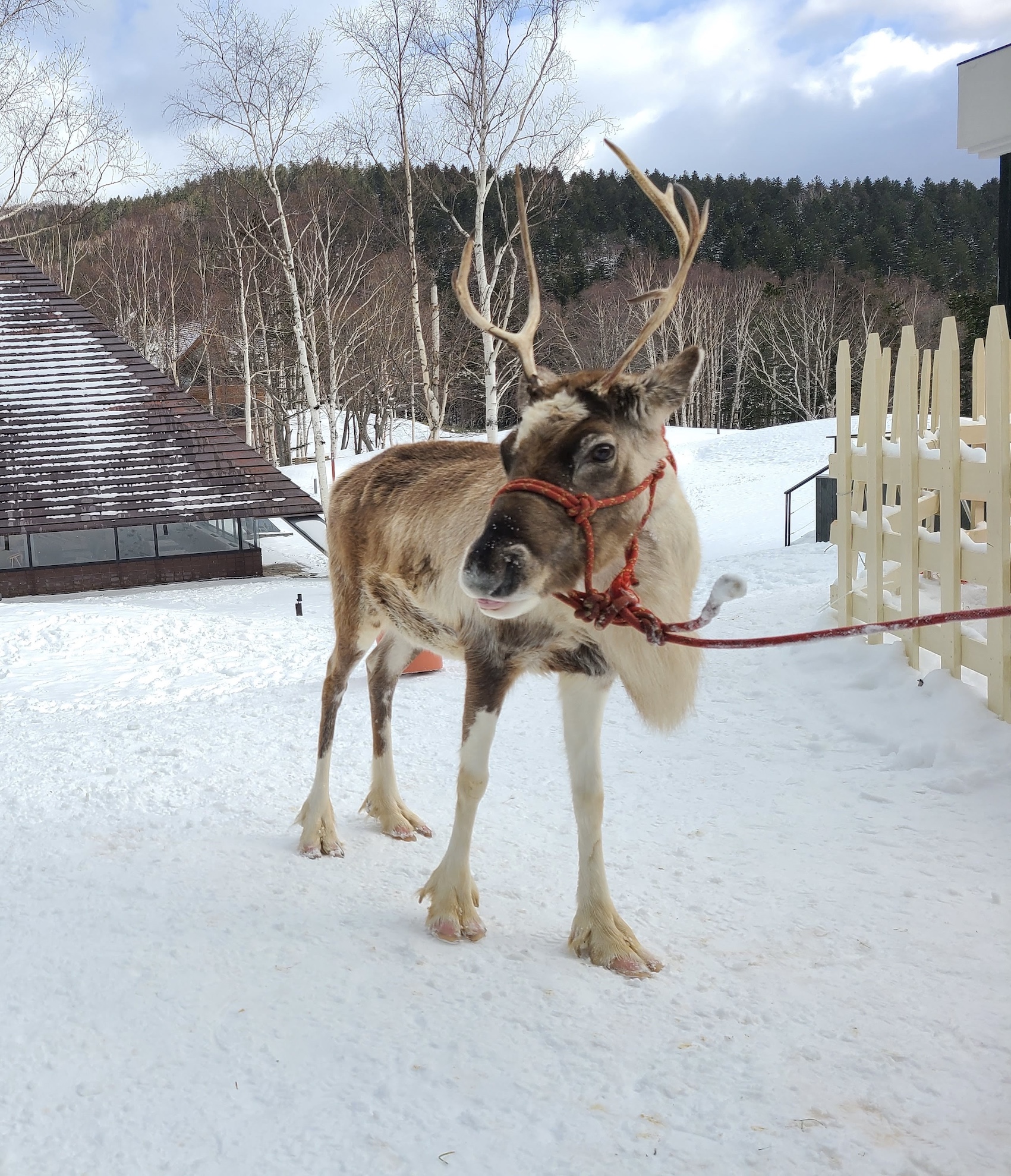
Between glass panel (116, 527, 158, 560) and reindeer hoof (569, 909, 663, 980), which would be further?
glass panel (116, 527, 158, 560)

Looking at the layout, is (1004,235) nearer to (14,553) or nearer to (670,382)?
(670,382)

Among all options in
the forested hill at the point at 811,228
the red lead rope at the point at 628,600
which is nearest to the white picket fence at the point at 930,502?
the red lead rope at the point at 628,600

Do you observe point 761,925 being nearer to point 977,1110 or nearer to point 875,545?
point 977,1110

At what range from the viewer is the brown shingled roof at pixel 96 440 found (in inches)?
699

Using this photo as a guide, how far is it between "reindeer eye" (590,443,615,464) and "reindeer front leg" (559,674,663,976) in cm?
94

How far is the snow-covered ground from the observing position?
8.30 feet

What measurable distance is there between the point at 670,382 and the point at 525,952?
6.94 ft

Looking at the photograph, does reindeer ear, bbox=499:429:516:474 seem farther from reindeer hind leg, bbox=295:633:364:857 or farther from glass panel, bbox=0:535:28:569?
glass panel, bbox=0:535:28:569

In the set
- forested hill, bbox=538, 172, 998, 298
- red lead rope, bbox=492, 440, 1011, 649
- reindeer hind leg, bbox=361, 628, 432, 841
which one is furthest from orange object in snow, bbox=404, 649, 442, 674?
forested hill, bbox=538, 172, 998, 298

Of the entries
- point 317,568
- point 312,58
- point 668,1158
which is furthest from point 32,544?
point 668,1158

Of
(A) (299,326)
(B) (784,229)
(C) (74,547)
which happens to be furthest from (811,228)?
(C) (74,547)

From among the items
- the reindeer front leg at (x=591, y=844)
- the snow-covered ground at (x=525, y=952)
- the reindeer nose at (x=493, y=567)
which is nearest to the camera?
the snow-covered ground at (x=525, y=952)

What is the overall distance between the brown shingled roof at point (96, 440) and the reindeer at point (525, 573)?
14180 mm

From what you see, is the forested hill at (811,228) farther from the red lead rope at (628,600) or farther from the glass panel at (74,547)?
the red lead rope at (628,600)
